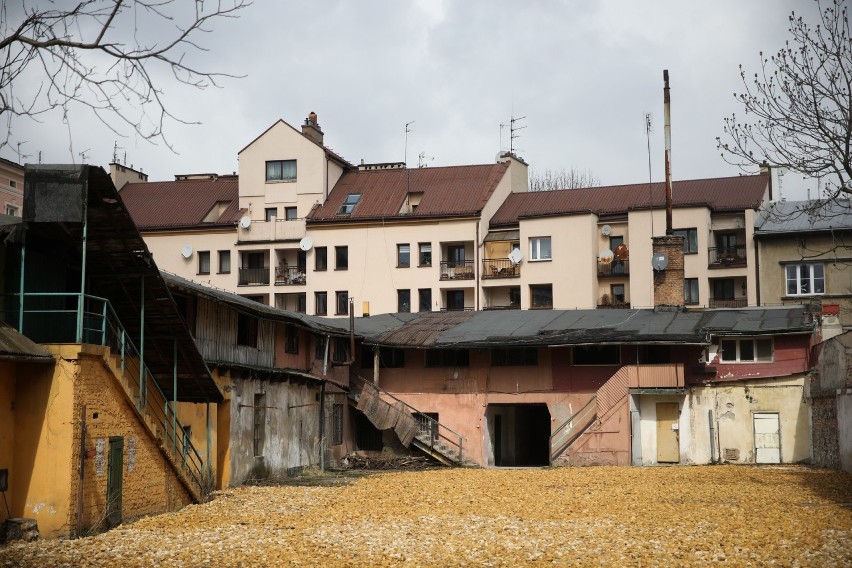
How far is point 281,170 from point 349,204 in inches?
194

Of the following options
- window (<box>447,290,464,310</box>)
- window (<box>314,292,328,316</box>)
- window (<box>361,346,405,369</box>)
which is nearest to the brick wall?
window (<box>361,346,405,369</box>)

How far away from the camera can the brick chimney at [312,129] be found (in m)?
67.2

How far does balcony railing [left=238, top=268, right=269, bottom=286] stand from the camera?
213ft

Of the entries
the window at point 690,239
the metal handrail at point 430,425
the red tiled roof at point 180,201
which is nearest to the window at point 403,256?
the red tiled roof at point 180,201

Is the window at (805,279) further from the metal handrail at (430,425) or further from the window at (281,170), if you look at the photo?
the window at (281,170)

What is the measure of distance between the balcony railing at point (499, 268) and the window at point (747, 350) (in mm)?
23757

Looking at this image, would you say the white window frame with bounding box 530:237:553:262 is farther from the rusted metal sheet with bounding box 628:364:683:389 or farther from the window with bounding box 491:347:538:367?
the rusted metal sheet with bounding box 628:364:683:389

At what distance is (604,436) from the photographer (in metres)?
37.2

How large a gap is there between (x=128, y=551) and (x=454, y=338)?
25681 millimetres

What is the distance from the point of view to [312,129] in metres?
67.6

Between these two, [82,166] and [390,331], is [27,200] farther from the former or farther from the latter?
[390,331]

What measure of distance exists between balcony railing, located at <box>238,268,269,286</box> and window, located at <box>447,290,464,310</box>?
11635 mm

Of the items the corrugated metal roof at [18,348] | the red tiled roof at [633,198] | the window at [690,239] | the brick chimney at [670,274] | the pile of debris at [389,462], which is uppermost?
the red tiled roof at [633,198]

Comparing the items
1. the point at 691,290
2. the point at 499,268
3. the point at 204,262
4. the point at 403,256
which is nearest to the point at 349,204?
the point at 403,256
